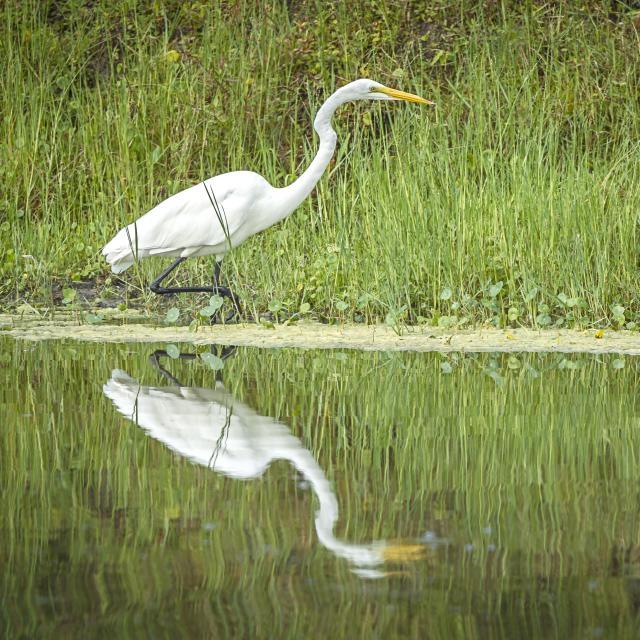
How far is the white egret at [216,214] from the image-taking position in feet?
20.5

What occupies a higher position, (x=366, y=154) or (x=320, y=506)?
(x=366, y=154)

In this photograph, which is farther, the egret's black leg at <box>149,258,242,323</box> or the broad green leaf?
the egret's black leg at <box>149,258,242,323</box>

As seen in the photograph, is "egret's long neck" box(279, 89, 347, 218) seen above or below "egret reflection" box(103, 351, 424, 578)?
above

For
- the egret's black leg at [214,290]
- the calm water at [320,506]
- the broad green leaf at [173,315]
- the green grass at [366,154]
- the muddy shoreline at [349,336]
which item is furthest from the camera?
the egret's black leg at [214,290]

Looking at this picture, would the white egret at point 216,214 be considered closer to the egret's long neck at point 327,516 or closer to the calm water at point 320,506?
the calm water at point 320,506

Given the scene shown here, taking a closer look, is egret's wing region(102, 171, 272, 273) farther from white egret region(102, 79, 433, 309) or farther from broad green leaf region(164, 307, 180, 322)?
broad green leaf region(164, 307, 180, 322)

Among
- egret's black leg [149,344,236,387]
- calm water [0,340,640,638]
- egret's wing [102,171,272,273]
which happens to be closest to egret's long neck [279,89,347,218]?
egret's wing [102,171,272,273]

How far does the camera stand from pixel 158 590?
188 cm

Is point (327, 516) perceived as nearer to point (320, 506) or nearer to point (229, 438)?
point (320, 506)

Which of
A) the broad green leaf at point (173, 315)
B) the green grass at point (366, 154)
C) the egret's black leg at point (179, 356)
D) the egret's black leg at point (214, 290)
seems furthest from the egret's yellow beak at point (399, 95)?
the egret's black leg at point (179, 356)

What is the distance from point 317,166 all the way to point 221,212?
1.88 feet

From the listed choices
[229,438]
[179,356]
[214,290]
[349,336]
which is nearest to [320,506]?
[229,438]

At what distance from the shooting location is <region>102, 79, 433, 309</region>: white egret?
6.25 m

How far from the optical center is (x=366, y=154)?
642 centimetres
